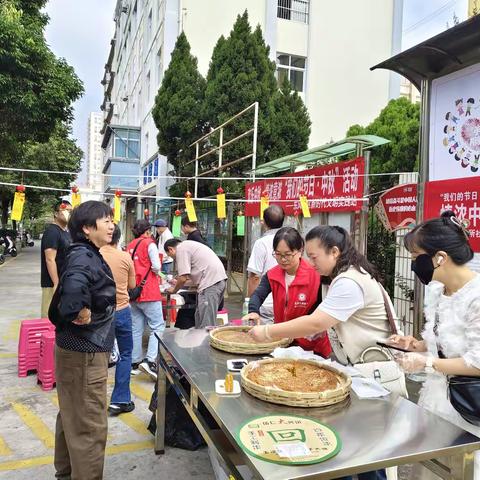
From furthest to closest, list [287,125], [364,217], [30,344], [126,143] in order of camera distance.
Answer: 1. [126,143]
2. [287,125]
3. [364,217]
4. [30,344]

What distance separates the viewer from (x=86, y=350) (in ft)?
7.88

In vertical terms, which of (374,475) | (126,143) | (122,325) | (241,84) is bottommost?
(374,475)

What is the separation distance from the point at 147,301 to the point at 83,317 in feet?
7.83

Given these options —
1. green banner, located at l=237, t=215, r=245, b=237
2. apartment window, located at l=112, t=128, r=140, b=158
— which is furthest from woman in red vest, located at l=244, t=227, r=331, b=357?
apartment window, located at l=112, t=128, r=140, b=158

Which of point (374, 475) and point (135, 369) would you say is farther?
point (135, 369)

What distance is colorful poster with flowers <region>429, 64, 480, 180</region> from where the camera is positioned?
10.4 feet

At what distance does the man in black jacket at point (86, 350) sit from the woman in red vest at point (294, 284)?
1096 millimetres

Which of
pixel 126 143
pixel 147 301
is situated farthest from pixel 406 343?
pixel 126 143

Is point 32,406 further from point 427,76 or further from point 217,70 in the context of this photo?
point 217,70

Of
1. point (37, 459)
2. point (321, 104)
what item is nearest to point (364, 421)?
point (37, 459)

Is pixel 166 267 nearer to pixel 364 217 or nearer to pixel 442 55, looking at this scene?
pixel 364 217

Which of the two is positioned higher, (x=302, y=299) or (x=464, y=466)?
(x=302, y=299)

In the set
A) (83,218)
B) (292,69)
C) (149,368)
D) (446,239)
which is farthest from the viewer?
(292,69)

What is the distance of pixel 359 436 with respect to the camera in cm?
151
